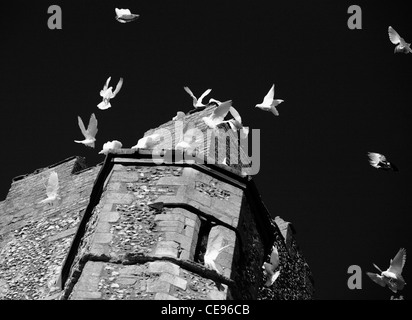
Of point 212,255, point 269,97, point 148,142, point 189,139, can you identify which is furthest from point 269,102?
point 212,255

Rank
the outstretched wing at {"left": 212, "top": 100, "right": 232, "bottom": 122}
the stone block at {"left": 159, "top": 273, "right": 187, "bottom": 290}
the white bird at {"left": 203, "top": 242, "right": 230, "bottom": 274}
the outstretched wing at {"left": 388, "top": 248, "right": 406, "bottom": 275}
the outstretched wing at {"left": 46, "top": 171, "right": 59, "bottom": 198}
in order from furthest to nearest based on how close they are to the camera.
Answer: the outstretched wing at {"left": 46, "top": 171, "right": 59, "bottom": 198} < the outstretched wing at {"left": 212, "top": 100, "right": 232, "bottom": 122} < the outstretched wing at {"left": 388, "top": 248, "right": 406, "bottom": 275} < the white bird at {"left": 203, "top": 242, "right": 230, "bottom": 274} < the stone block at {"left": 159, "top": 273, "right": 187, "bottom": 290}

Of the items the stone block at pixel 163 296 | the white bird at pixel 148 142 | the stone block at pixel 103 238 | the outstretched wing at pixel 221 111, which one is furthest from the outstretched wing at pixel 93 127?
the stone block at pixel 163 296

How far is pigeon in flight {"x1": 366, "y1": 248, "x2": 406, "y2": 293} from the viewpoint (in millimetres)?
25438

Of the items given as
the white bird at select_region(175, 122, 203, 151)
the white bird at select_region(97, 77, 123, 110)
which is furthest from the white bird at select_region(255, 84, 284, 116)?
the white bird at select_region(97, 77, 123, 110)

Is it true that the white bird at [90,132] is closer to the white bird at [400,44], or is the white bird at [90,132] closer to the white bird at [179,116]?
the white bird at [179,116]

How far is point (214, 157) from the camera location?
86.0 feet

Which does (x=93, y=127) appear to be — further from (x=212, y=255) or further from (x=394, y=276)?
(x=394, y=276)

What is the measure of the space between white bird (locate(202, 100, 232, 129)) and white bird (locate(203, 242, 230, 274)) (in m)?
3.40

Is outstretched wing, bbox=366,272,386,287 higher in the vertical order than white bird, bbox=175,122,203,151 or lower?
lower

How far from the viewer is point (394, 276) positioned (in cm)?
2570

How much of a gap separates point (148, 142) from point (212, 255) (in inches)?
118

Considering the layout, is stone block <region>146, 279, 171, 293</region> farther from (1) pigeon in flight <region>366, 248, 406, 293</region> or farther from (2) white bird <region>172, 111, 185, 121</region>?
(2) white bird <region>172, 111, 185, 121</region>

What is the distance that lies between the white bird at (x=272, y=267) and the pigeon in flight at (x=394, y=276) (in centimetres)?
153

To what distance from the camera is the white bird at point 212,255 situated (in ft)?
77.2
